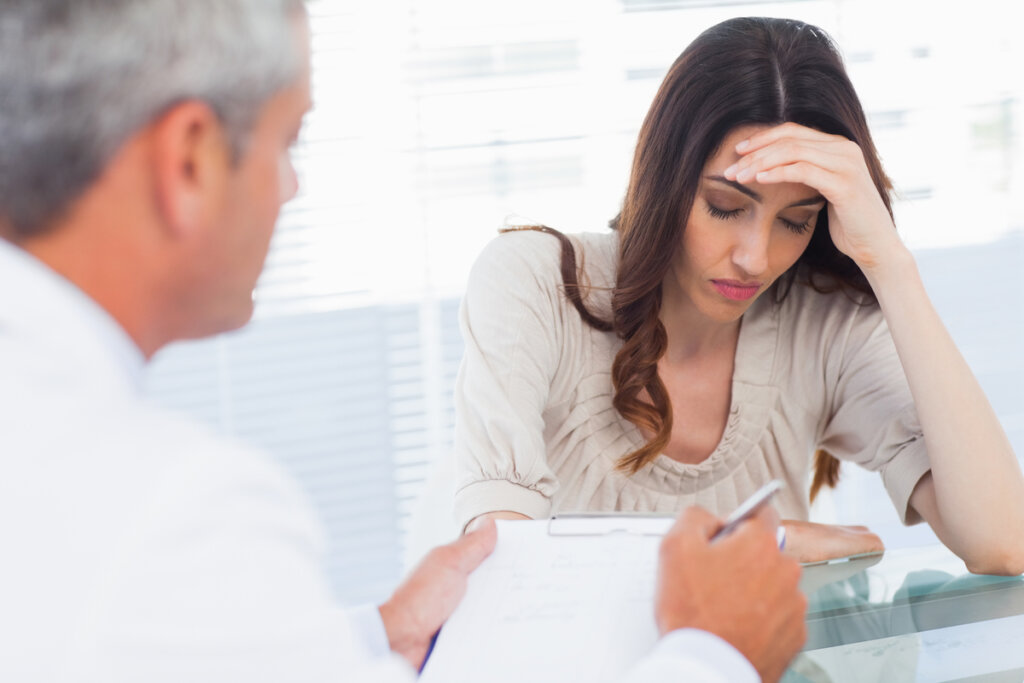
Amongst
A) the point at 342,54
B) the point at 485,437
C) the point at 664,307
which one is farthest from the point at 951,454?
the point at 342,54

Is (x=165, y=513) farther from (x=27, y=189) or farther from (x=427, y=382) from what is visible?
(x=427, y=382)

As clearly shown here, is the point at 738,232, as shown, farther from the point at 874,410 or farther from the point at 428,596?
the point at 428,596

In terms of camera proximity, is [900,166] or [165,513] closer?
[165,513]

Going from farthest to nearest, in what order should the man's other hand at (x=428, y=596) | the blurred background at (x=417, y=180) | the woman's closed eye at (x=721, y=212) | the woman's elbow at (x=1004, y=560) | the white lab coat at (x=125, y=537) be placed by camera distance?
1. the blurred background at (x=417, y=180)
2. the woman's closed eye at (x=721, y=212)
3. the woman's elbow at (x=1004, y=560)
4. the man's other hand at (x=428, y=596)
5. the white lab coat at (x=125, y=537)

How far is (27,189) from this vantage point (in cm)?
51

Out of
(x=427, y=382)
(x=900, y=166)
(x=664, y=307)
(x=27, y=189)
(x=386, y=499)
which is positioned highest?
(x=27, y=189)

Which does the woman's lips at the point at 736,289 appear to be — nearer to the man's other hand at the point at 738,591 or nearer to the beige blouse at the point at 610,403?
the beige blouse at the point at 610,403

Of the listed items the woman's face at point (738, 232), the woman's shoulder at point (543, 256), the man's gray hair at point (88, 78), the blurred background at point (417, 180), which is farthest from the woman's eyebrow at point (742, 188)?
the blurred background at point (417, 180)

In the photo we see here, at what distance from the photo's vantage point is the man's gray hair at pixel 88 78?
0.49 metres

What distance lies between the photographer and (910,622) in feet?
3.26

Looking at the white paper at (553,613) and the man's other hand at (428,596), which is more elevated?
the white paper at (553,613)

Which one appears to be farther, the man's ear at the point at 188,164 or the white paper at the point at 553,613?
the white paper at the point at 553,613

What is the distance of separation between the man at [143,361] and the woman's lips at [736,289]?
711 millimetres

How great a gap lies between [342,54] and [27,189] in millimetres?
2284
